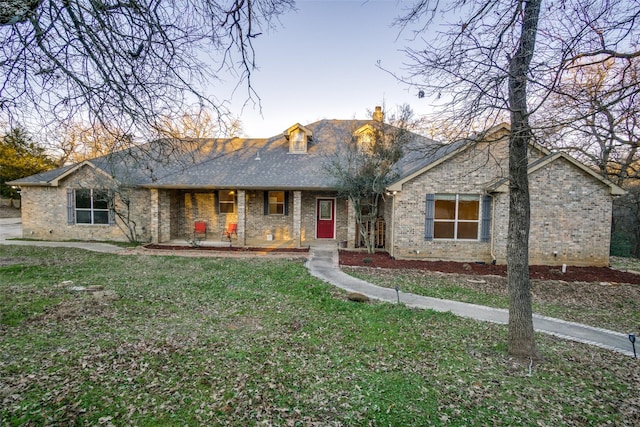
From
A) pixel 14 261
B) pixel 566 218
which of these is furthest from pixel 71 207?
pixel 566 218

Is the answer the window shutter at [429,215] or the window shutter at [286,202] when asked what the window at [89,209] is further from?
the window shutter at [429,215]

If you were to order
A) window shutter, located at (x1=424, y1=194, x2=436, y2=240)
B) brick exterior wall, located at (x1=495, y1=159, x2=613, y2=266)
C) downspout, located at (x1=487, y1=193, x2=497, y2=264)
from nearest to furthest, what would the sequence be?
brick exterior wall, located at (x1=495, y1=159, x2=613, y2=266)
downspout, located at (x1=487, y1=193, x2=497, y2=264)
window shutter, located at (x1=424, y1=194, x2=436, y2=240)

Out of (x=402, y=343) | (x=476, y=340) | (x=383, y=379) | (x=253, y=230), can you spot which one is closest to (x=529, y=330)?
(x=476, y=340)

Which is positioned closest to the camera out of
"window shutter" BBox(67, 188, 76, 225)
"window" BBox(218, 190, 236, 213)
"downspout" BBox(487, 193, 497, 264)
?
"downspout" BBox(487, 193, 497, 264)

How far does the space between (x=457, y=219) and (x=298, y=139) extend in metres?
9.08

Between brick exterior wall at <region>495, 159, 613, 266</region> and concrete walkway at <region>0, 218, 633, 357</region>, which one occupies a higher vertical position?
brick exterior wall at <region>495, 159, 613, 266</region>

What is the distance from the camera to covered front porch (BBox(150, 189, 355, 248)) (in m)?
15.1

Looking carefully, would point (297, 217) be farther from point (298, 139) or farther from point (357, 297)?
point (357, 297)

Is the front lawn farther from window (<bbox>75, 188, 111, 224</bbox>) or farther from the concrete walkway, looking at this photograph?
window (<bbox>75, 188, 111, 224</bbox>)

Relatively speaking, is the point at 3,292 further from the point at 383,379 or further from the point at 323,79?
the point at 323,79

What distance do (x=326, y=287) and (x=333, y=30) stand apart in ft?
21.1

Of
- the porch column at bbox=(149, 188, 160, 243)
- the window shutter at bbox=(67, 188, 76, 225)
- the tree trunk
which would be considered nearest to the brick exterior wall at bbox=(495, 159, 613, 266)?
the tree trunk

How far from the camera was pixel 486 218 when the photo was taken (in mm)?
11914

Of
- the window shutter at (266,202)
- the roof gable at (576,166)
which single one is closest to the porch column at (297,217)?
the window shutter at (266,202)
